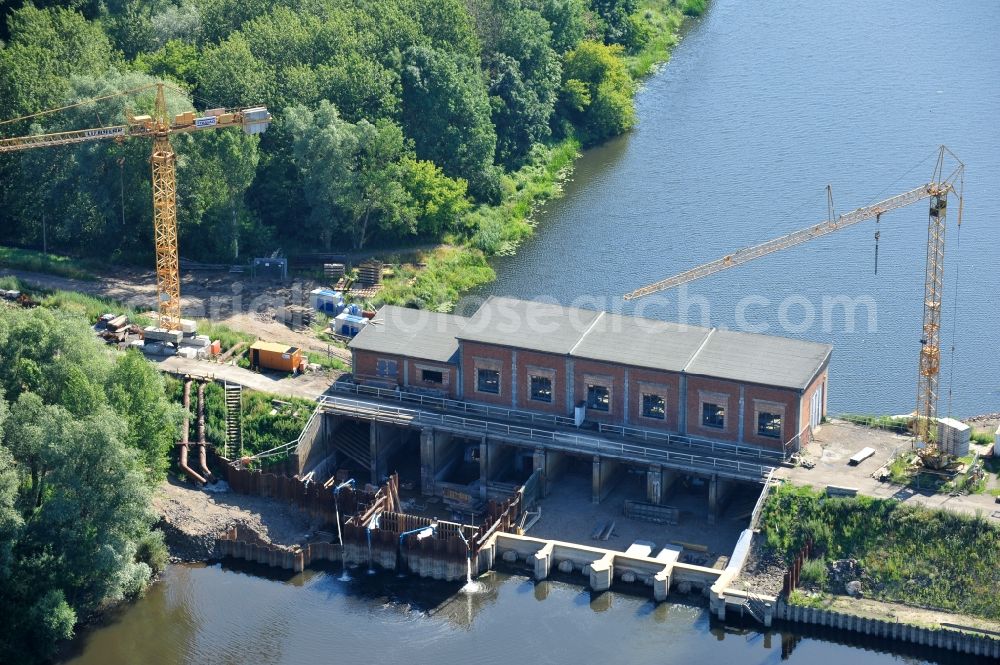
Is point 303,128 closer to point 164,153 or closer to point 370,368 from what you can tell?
point 164,153

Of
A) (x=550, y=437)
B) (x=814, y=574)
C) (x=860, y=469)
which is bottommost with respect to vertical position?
(x=814, y=574)

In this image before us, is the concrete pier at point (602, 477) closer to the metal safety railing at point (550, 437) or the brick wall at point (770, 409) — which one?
the metal safety railing at point (550, 437)

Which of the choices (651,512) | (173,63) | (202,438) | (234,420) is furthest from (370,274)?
(651,512)

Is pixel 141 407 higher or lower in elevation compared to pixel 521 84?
lower

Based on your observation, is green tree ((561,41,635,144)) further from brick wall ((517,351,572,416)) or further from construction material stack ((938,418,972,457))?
construction material stack ((938,418,972,457))

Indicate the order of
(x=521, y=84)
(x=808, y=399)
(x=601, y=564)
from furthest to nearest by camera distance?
1. (x=521, y=84)
2. (x=808, y=399)
3. (x=601, y=564)
